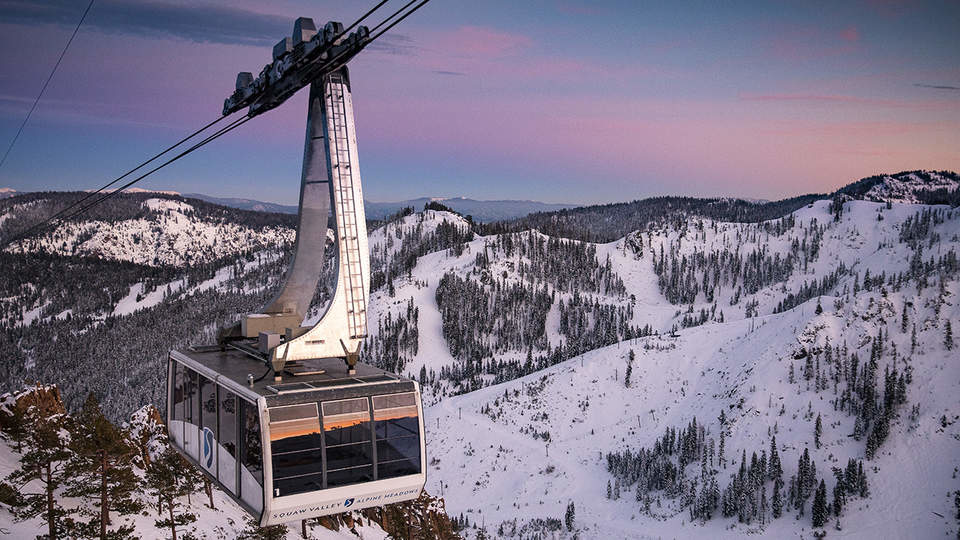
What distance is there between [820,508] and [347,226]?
88.4 metres

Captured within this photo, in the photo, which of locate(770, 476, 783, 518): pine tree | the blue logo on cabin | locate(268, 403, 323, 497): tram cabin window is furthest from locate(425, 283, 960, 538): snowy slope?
locate(268, 403, 323, 497): tram cabin window

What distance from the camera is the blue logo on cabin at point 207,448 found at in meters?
18.1

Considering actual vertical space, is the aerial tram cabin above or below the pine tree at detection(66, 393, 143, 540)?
above

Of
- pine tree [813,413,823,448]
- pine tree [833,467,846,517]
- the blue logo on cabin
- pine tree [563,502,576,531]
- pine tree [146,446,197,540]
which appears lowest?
pine tree [563,502,576,531]

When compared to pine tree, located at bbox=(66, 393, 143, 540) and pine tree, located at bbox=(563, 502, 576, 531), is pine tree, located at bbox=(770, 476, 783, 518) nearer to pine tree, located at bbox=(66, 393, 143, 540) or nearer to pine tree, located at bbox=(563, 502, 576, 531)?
pine tree, located at bbox=(563, 502, 576, 531)

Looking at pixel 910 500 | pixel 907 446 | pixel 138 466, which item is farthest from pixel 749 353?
pixel 138 466

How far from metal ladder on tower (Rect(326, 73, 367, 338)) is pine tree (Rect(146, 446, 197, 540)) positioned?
100 ft

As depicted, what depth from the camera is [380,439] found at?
15891mm

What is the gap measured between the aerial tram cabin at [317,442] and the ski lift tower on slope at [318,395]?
0.02 m

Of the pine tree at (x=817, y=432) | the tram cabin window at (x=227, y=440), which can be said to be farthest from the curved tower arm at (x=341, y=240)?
the pine tree at (x=817, y=432)

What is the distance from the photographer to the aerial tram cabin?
14.9 meters

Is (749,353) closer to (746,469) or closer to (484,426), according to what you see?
(746,469)

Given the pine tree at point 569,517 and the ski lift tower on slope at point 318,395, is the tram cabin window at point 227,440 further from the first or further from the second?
the pine tree at point 569,517

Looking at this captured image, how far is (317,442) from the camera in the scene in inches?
595
